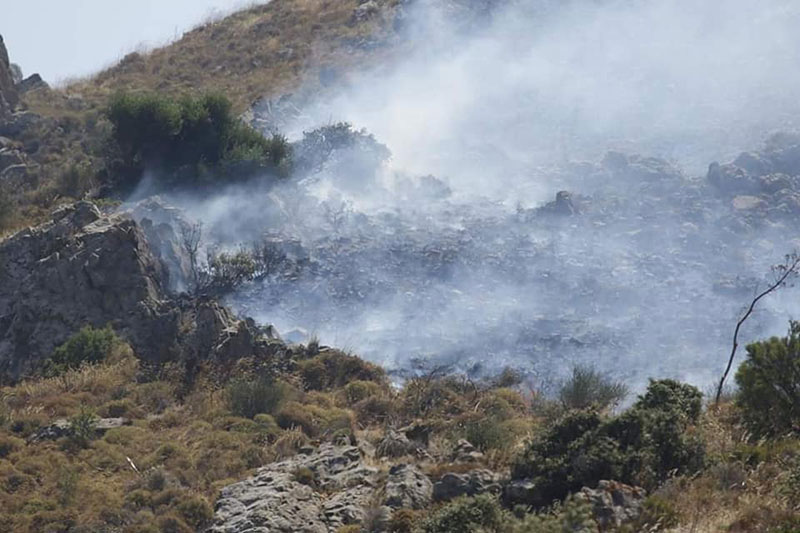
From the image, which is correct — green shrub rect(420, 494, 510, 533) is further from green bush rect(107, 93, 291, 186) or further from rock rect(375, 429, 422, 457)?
green bush rect(107, 93, 291, 186)

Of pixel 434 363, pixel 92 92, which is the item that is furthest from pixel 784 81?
pixel 92 92

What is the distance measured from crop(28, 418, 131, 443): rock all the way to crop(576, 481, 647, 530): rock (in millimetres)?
9319

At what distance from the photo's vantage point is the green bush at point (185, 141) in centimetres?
3375

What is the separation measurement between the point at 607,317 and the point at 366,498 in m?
11.9

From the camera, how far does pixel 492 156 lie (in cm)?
3675

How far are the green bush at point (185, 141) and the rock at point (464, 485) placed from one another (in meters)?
18.1

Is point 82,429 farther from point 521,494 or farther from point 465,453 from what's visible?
point 521,494

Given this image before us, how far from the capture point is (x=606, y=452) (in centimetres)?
1638

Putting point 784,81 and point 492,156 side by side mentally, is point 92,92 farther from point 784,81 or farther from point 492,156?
point 784,81

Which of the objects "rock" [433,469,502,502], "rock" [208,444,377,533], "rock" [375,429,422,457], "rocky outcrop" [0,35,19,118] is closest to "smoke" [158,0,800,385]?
"rock" [375,429,422,457]

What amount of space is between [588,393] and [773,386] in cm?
491

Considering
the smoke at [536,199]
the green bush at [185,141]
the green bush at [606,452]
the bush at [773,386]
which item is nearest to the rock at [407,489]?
the green bush at [606,452]

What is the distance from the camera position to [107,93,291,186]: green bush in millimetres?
33750

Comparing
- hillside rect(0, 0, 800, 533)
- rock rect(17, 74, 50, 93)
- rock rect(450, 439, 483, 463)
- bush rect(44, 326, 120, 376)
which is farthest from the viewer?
rock rect(17, 74, 50, 93)
